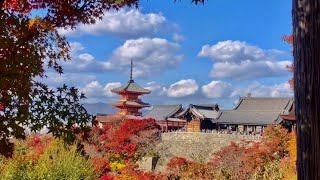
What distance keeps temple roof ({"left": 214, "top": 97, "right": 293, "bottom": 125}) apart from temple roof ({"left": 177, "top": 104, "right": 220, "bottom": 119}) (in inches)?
61.5

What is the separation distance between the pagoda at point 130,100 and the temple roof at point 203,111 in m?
5.98

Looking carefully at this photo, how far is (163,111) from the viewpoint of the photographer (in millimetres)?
42812

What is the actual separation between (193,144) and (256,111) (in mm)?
7450

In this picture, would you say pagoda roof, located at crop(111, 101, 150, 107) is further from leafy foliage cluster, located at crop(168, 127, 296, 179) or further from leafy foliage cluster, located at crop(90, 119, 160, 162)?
leafy foliage cluster, located at crop(168, 127, 296, 179)

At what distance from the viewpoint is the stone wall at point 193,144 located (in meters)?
28.6

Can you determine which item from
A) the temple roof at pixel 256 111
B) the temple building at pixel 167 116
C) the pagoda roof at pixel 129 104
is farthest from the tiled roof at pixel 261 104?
the pagoda roof at pixel 129 104

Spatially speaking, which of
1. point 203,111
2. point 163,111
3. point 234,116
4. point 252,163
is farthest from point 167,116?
point 252,163

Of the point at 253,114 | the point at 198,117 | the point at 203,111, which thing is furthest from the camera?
the point at 203,111

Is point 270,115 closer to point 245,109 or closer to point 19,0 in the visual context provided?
point 245,109

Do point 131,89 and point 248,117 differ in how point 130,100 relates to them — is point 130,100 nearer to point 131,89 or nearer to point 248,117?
point 131,89

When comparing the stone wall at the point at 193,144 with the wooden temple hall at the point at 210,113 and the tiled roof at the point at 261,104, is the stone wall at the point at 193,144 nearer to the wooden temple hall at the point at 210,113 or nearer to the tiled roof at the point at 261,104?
the wooden temple hall at the point at 210,113

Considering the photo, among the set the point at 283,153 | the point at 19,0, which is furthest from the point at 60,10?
the point at 283,153

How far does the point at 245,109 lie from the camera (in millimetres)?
36312

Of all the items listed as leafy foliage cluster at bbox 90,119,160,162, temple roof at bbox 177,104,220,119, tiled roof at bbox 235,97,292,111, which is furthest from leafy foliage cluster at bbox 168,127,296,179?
temple roof at bbox 177,104,220,119
